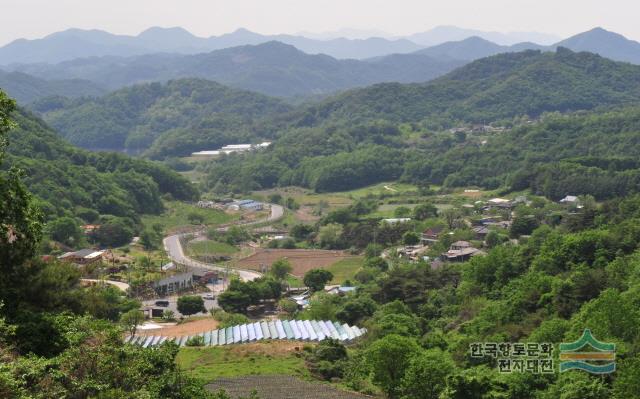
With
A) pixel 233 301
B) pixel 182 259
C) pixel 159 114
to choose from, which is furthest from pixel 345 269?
pixel 159 114

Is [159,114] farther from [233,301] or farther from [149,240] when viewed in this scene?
[233,301]

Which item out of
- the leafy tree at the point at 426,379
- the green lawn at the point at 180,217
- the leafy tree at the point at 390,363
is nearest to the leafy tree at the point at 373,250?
the green lawn at the point at 180,217

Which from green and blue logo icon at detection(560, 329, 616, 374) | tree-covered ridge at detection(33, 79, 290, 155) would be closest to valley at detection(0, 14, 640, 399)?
green and blue logo icon at detection(560, 329, 616, 374)

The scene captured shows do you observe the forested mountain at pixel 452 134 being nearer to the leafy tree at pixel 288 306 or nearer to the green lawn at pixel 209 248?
the green lawn at pixel 209 248

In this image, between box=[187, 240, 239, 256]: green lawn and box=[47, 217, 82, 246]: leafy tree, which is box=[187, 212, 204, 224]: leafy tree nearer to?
box=[187, 240, 239, 256]: green lawn

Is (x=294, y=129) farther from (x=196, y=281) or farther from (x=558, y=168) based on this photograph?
(x=196, y=281)
